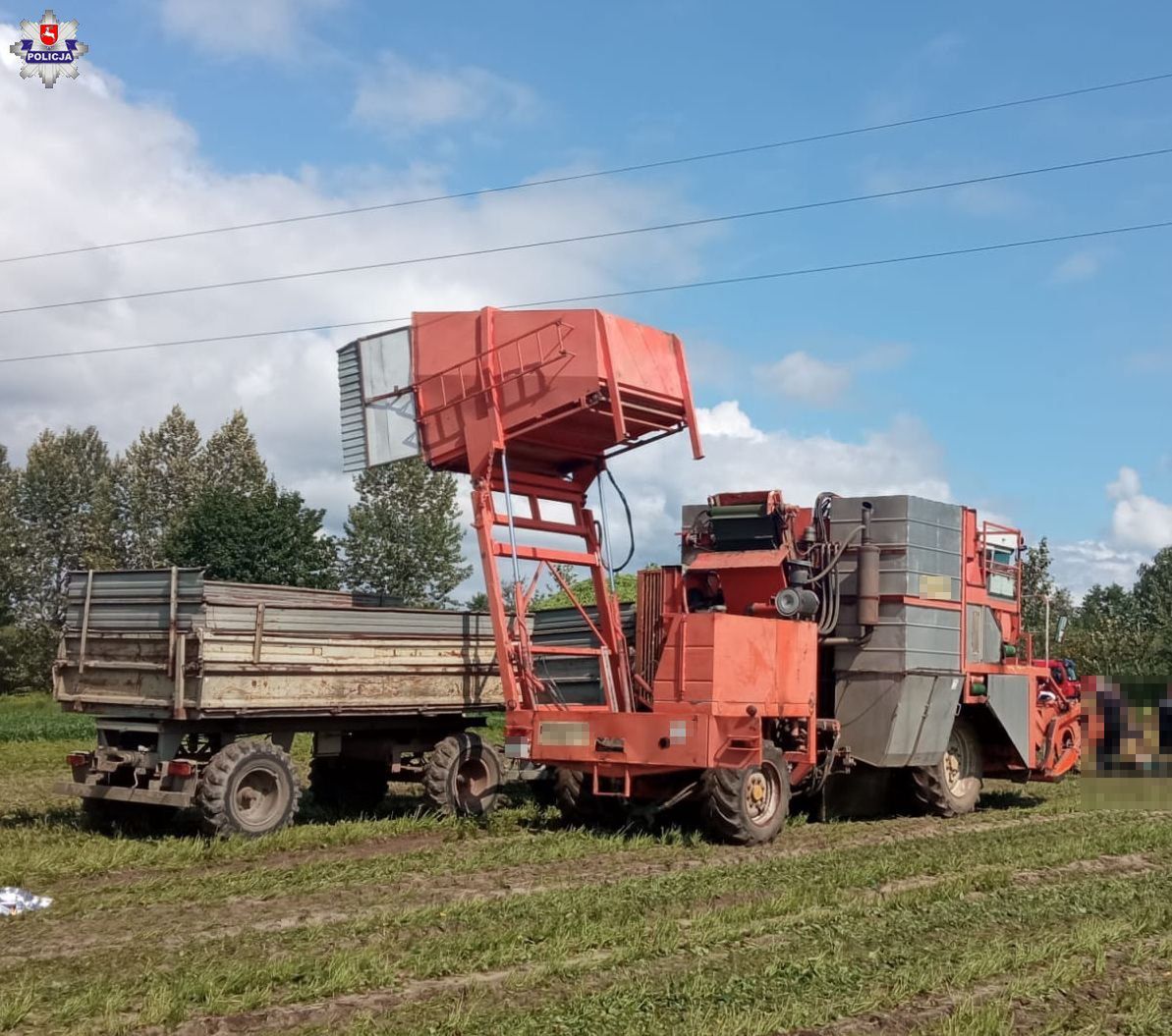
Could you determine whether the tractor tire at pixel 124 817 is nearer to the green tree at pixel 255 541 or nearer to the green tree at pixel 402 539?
the green tree at pixel 255 541

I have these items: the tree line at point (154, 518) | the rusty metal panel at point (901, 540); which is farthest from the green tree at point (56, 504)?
the rusty metal panel at point (901, 540)

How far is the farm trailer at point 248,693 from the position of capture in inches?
476

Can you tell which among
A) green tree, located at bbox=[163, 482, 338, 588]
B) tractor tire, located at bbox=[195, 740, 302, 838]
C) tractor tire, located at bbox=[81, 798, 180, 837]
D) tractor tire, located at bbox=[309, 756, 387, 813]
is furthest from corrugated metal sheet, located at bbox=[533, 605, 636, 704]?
green tree, located at bbox=[163, 482, 338, 588]

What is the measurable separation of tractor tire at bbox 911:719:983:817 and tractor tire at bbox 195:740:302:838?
6639 mm

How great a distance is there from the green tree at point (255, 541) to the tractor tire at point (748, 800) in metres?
34.0

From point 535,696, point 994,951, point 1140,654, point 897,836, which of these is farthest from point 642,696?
point 1140,654

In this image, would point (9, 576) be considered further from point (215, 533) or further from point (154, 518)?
point (215, 533)

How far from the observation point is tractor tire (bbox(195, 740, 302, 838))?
11797 millimetres

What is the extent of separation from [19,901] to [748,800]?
6116 mm

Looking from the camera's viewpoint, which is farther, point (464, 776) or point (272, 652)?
point (464, 776)

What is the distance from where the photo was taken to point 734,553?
1370 cm

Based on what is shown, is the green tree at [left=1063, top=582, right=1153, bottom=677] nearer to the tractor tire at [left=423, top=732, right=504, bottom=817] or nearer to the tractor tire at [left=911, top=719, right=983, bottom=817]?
the tractor tire at [left=911, top=719, right=983, bottom=817]

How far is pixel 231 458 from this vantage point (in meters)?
58.7

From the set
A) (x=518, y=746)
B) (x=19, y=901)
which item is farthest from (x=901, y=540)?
(x=19, y=901)
